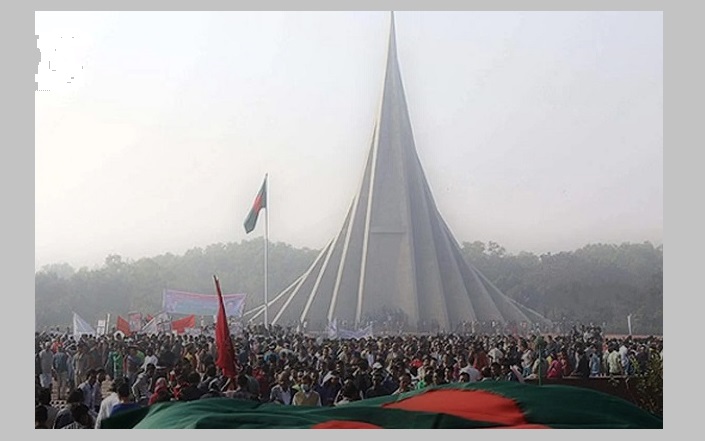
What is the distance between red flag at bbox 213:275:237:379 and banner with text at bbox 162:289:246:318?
128 millimetres

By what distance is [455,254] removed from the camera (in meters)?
10.3

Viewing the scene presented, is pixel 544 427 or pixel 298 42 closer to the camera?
pixel 544 427

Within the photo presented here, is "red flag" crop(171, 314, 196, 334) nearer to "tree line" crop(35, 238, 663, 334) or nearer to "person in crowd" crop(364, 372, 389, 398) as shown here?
"tree line" crop(35, 238, 663, 334)

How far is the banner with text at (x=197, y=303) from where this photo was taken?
969 cm

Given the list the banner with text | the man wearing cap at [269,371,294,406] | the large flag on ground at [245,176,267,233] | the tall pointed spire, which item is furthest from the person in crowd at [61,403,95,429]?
the large flag on ground at [245,176,267,233]

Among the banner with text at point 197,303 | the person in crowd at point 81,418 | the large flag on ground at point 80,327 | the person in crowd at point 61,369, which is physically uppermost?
the banner with text at point 197,303

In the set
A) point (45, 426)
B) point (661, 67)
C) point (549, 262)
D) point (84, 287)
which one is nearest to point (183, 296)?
point (84, 287)

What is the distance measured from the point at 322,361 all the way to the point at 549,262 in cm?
210

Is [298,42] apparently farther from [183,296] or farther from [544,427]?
[544,427]

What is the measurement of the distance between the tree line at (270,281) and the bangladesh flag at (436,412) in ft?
2.99

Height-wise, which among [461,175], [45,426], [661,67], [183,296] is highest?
[661,67]

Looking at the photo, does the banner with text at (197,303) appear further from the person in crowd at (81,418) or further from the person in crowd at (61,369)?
the person in crowd at (81,418)

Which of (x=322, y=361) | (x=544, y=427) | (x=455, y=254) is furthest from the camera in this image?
(x=455, y=254)

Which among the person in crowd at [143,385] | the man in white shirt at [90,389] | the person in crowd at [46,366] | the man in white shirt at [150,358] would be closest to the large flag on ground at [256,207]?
the man in white shirt at [150,358]
